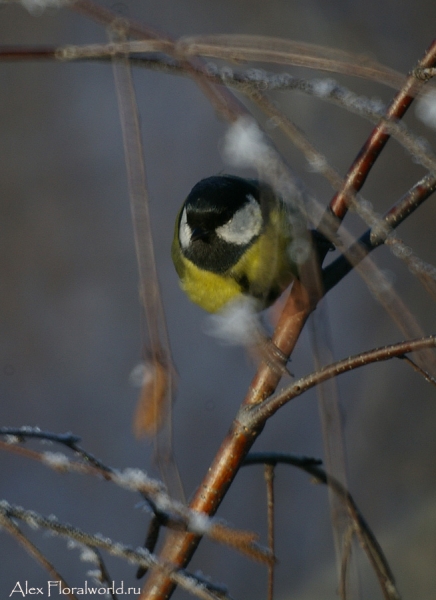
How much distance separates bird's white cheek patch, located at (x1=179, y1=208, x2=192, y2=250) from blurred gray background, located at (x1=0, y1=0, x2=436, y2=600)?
2.06 ft

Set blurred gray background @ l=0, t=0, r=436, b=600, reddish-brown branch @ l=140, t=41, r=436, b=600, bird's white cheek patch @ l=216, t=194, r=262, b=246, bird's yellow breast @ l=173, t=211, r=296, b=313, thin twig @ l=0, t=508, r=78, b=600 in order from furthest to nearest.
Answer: blurred gray background @ l=0, t=0, r=436, b=600, bird's white cheek patch @ l=216, t=194, r=262, b=246, bird's yellow breast @ l=173, t=211, r=296, b=313, reddish-brown branch @ l=140, t=41, r=436, b=600, thin twig @ l=0, t=508, r=78, b=600

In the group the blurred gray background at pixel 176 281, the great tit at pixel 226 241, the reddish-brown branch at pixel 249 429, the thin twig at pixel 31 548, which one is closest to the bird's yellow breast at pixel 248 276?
the great tit at pixel 226 241

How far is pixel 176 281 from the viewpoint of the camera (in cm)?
179

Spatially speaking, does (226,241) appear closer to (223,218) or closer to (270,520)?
(223,218)

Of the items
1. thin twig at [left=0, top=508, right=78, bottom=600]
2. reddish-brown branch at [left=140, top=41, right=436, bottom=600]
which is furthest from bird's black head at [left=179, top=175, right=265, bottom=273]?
thin twig at [left=0, top=508, right=78, bottom=600]

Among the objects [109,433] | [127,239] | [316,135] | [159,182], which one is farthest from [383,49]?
[109,433]

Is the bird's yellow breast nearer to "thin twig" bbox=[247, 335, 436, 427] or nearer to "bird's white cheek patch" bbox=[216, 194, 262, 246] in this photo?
"bird's white cheek patch" bbox=[216, 194, 262, 246]

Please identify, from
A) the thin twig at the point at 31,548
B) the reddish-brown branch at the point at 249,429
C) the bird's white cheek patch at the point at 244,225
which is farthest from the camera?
the bird's white cheek patch at the point at 244,225

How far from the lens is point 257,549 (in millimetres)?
373

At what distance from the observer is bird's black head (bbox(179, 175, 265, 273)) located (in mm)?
981

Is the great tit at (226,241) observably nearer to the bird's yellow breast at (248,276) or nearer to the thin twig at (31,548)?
the bird's yellow breast at (248,276)

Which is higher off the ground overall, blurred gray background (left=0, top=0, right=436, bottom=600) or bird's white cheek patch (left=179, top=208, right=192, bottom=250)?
blurred gray background (left=0, top=0, right=436, bottom=600)

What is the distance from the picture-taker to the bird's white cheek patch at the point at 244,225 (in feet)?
3.21

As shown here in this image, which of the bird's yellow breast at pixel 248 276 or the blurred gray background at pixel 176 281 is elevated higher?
the blurred gray background at pixel 176 281
